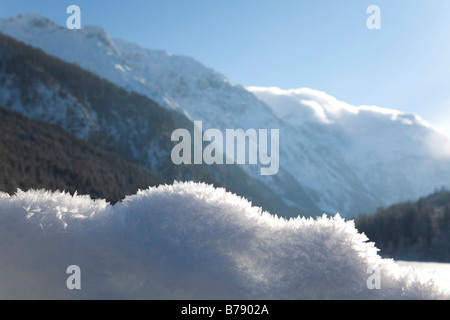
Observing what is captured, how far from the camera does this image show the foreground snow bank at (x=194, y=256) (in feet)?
4.60

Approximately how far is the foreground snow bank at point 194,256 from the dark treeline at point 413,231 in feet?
265

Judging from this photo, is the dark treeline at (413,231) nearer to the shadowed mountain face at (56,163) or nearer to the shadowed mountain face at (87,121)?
the shadowed mountain face at (87,121)

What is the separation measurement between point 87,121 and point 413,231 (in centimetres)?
12239

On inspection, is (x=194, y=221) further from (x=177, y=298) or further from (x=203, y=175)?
(x=203, y=175)

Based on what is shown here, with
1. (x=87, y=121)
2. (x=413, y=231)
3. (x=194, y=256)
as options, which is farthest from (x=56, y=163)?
(x=194, y=256)

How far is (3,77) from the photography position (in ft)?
520

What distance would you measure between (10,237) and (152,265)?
1.78ft

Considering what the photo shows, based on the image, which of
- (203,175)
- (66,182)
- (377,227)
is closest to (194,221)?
(377,227)

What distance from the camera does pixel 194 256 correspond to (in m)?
1.44


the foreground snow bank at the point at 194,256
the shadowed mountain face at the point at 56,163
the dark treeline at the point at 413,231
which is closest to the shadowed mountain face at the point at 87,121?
the shadowed mountain face at the point at 56,163

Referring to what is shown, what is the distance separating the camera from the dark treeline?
257 feet

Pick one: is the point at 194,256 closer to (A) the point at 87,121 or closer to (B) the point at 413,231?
(B) the point at 413,231

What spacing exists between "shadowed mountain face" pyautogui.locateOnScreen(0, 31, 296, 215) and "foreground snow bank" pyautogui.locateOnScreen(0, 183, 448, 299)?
107m

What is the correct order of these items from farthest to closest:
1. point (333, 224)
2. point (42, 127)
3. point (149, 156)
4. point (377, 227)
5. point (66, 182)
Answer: point (149, 156)
point (42, 127)
point (66, 182)
point (377, 227)
point (333, 224)
